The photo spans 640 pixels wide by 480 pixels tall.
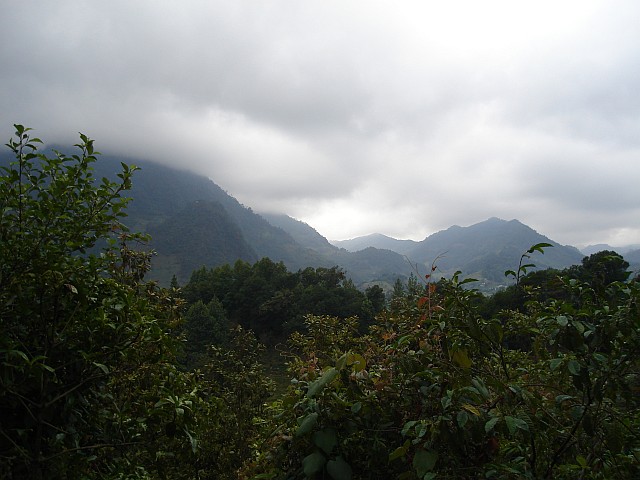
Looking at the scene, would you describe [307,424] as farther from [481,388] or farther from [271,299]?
[271,299]

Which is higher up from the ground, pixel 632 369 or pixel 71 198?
pixel 71 198

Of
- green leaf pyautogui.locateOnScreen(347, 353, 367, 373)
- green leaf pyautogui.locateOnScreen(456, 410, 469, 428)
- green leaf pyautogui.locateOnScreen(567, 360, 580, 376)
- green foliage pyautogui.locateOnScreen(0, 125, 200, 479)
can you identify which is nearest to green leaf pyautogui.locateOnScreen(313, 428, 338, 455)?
green leaf pyautogui.locateOnScreen(347, 353, 367, 373)

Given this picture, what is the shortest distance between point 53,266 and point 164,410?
1.52m

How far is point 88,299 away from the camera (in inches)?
122

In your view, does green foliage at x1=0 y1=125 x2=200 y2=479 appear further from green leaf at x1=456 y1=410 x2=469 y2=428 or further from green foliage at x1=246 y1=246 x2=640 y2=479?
green leaf at x1=456 y1=410 x2=469 y2=428

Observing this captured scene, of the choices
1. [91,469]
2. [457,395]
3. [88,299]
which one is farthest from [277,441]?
[91,469]

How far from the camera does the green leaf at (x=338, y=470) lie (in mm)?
1981

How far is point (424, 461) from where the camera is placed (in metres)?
1.88

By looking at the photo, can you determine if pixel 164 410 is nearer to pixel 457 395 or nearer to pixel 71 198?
pixel 71 198

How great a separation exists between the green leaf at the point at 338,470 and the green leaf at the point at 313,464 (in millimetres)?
48

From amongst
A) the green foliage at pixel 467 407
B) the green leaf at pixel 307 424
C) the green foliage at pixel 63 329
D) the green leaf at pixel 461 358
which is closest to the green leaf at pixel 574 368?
the green foliage at pixel 467 407

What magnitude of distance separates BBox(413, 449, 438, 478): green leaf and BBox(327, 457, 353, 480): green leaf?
0.38 meters

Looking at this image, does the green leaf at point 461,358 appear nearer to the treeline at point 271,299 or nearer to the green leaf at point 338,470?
the green leaf at point 338,470

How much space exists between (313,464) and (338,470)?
0.14m
